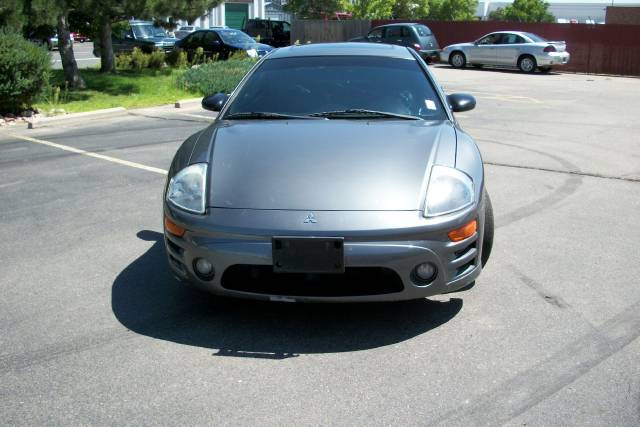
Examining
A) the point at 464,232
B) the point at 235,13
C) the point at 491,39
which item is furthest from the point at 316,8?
the point at 464,232

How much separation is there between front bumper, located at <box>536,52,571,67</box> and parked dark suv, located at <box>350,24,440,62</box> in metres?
4.68

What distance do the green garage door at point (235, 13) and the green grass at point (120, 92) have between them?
110 ft

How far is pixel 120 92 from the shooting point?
50.3 ft

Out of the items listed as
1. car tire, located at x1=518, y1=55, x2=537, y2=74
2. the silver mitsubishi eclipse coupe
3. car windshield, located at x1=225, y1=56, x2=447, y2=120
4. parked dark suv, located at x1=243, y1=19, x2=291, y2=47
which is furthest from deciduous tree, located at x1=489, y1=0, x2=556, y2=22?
the silver mitsubishi eclipse coupe

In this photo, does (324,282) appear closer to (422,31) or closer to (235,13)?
(422,31)

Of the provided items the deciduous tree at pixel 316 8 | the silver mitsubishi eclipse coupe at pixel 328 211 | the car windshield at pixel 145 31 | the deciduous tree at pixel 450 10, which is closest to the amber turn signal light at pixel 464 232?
the silver mitsubishi eclipse coupe at pixel 328 211

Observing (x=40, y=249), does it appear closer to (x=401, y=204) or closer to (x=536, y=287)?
(x=401, y=204)

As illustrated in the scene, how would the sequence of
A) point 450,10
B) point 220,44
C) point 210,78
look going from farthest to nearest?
point 450,10 < point 220,44 < point 210,78

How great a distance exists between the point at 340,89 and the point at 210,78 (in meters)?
11.2

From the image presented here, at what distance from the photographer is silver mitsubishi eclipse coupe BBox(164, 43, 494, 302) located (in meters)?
3.61

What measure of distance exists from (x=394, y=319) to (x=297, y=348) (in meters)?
Result: 0.67

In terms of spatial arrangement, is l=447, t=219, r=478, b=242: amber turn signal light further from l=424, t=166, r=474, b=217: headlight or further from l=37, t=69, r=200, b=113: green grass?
l=37, t=69, r=200, b=113: green grass

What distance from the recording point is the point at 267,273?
3.79 meters

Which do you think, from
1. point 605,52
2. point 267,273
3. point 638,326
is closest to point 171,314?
point 267,273
